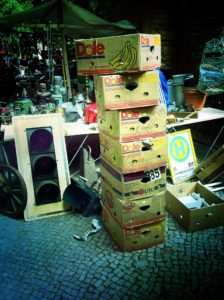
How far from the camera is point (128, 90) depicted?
255 centimetres

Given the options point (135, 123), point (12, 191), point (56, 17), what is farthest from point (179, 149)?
point (56, 17)

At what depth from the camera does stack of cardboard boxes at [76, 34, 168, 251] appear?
2.51m

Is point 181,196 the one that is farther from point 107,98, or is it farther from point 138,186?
point 107,98

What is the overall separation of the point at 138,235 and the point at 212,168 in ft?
6.45

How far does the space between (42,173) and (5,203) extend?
66cm

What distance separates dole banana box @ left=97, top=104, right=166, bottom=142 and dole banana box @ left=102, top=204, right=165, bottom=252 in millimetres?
940

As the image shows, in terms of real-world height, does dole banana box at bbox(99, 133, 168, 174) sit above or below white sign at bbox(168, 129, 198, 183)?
above

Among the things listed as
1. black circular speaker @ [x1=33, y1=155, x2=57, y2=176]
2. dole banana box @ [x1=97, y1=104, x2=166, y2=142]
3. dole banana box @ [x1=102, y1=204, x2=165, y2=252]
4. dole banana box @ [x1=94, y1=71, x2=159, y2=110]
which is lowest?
dole banana box @ [x1=102, y1=204, x2=165, y2=252]

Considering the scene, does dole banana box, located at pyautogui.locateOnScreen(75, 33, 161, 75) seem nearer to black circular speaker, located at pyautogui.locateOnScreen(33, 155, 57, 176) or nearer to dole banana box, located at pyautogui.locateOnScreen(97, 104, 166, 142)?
dole banana box, located at pyautogui.locateOnScreen(97, 104, 166, 142)

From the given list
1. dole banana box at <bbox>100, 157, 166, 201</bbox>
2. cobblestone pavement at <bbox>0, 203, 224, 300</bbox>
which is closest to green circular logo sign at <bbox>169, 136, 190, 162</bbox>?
cobblestone pavement at <bbox>0, 203, 224, 300</bbox>

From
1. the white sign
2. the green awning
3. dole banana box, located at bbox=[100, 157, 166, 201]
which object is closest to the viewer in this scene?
dole banana box, located at bbox=[100, 157, 166, 201]

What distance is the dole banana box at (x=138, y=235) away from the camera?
113 inches

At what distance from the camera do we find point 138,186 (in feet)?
9.11

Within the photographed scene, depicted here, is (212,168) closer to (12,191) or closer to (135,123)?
(135,123)
